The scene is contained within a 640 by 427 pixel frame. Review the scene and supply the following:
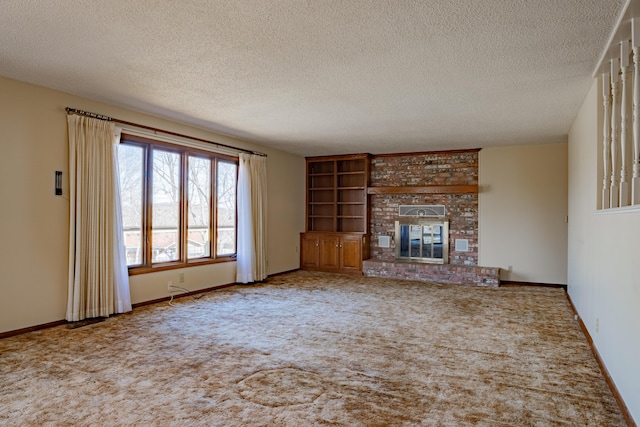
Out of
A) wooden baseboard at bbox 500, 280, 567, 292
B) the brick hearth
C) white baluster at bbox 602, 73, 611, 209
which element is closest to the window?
the brick hearth

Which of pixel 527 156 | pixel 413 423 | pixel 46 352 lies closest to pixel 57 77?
pixel 46 352

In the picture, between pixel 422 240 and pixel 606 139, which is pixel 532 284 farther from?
pixel 606 139

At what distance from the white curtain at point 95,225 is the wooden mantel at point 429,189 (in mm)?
5027

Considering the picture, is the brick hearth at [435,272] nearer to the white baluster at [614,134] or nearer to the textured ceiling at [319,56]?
the textured ceiling at [319,56]

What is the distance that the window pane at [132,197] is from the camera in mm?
5004

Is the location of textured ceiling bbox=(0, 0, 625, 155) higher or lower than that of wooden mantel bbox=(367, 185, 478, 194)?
higher

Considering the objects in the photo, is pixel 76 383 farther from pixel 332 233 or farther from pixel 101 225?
pixel 332 233

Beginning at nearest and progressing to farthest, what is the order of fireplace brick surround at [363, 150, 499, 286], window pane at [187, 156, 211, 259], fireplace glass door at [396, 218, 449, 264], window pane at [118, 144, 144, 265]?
window pane at [118, 144, 144, 265]
window pane at [187, 156, 211, 259]
fireplace brick surround at [363, 150, 499, 286]
fireplace glass door at [396, 218, 449, 264]

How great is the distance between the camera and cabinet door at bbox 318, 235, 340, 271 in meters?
8.23

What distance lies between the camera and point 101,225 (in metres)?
4.51

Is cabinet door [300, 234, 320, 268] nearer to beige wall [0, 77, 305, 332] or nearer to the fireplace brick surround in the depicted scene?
the fireplace brick surround

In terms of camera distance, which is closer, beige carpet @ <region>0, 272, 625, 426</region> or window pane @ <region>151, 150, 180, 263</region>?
beige carpet @ <region>0, 272, 625, 426</region>

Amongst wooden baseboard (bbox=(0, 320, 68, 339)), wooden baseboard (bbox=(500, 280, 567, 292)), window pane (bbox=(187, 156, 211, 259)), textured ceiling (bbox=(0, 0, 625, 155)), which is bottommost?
wooden baseboard (bbox=(500, 280, 567, 292))

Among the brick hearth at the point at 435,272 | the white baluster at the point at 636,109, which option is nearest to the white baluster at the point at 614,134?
the white baluster at the point at 636,109
